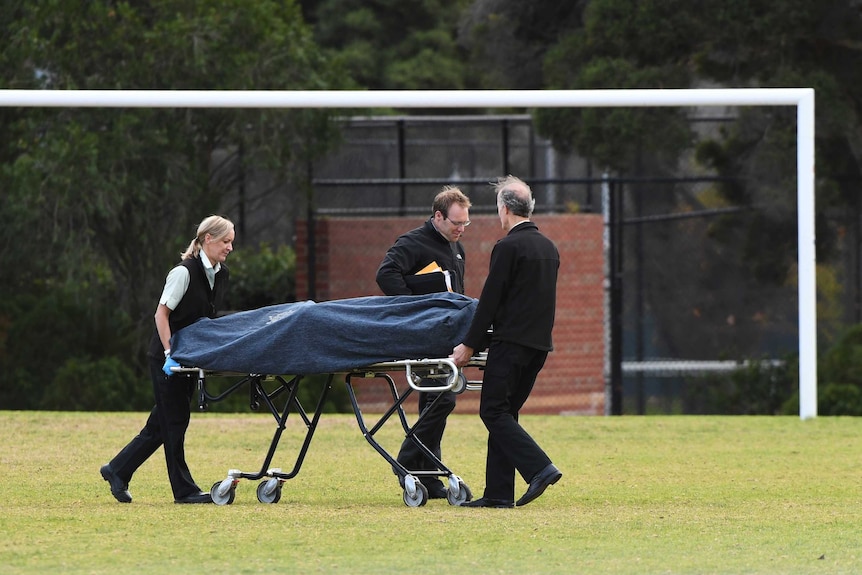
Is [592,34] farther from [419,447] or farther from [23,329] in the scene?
[419,447]

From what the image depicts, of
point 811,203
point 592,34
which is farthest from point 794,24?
point 811,203

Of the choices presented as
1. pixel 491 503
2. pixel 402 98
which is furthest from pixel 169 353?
pixel 402 98

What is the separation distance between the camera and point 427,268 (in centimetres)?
907

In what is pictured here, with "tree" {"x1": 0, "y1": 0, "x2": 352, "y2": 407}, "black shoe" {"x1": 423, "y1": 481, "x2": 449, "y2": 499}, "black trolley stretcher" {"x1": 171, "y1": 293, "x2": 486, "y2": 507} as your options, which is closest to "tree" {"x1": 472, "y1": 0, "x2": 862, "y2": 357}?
"tree" {"x1": 0, "y1": 0, "x2": 352, "y2": 407}

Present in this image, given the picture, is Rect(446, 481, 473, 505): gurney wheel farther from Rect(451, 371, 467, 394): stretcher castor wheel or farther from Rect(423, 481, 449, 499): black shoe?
Rect(451, 371, 467, 394): stretcher castor wheel

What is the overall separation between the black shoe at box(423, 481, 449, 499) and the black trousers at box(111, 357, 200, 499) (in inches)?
52.7

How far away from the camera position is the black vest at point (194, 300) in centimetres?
824

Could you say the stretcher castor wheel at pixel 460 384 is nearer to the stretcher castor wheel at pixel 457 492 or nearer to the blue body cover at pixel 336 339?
the blue body cover at pixel 336 339

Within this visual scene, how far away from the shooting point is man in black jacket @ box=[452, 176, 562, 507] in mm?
7996

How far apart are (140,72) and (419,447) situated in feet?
32.2

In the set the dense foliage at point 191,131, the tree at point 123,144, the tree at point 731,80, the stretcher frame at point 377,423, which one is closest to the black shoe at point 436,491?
the stretcher frame at point 377,423

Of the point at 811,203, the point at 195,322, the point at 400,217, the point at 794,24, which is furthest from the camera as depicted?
the point at 400,217

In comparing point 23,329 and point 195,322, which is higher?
point 195,322

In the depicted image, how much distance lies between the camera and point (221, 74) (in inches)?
679
